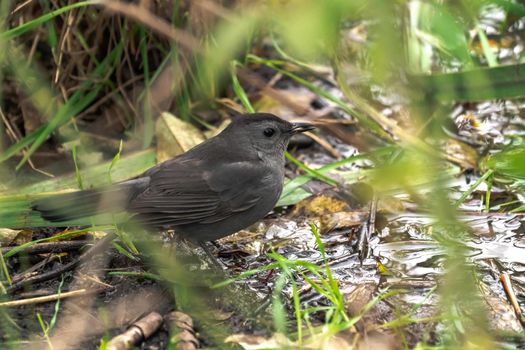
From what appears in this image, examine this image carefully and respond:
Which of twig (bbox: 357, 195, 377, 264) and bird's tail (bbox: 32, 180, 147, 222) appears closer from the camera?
bird's tail (bbox: 32, 180, 147, 222)

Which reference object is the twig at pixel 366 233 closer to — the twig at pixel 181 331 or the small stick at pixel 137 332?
the twig at pixel 181 331

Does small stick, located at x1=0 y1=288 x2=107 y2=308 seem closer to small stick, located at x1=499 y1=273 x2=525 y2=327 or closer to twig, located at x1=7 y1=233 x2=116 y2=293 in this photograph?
twig, located at x1=7 y1=233 x2=116 y2=293

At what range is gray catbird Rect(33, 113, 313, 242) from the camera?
385 cm

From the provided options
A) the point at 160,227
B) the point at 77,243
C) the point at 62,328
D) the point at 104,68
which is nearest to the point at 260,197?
the point at 160,227

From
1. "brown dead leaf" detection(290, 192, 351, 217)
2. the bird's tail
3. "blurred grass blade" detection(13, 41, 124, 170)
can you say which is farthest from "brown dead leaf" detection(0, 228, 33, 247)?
"brown dead leaf" detection(290, 192, 351, 217)

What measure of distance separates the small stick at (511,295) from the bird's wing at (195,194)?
1307 millimetres

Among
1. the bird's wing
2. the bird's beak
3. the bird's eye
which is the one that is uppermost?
the bird's beak

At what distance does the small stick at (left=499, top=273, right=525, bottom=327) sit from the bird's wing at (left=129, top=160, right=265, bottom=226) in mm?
1307

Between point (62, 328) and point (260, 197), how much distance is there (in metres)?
1.30

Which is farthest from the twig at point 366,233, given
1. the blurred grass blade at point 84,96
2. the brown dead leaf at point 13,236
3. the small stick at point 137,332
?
the blurred grass blade at point 84,96

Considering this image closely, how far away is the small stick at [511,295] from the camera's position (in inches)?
125

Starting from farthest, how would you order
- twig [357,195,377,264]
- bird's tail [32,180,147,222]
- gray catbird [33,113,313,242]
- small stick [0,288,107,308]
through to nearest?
twig [357,195,377,264]
gray catbird [33,113,313,242]
bird's tail [32,180,147,222]
small stick [0,288,107,308]

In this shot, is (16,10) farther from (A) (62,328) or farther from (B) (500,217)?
(B) (500,217)

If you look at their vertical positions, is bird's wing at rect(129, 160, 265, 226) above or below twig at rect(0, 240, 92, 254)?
above
